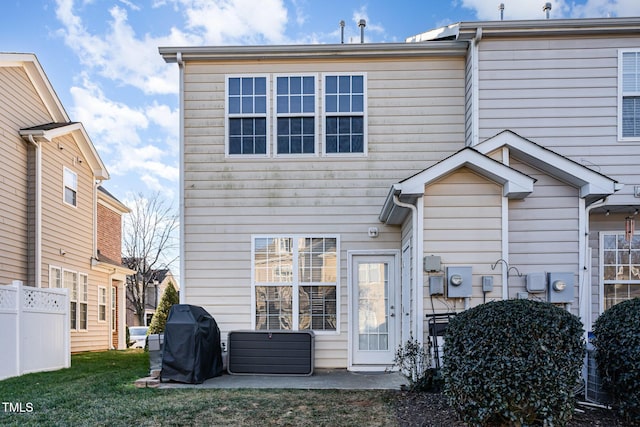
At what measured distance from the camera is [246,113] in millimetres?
8492

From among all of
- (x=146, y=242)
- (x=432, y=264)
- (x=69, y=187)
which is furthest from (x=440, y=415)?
(x=146, y=242)

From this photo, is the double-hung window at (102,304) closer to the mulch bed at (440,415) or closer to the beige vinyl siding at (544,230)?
the mulch bed at (440,415)

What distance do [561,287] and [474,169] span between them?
5.82 feet

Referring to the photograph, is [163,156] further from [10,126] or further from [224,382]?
[224,382]

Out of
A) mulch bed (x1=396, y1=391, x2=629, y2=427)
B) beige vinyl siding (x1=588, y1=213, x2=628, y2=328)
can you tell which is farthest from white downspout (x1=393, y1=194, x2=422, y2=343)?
beige vinyl siding (x1=588, y1=213, x2=628, y2=328)

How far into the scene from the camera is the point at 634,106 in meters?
7.70

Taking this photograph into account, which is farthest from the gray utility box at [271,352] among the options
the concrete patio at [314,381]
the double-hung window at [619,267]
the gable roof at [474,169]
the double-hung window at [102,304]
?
the double-hung window at [102,304]

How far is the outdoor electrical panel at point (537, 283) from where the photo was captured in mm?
6371

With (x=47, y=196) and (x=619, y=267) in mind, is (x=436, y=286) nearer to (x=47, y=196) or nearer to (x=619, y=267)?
(x=619, y=267)

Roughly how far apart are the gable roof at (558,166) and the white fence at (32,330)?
22.5 feet

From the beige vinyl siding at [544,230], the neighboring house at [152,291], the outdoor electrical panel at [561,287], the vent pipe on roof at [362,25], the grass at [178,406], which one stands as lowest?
the neighboring house at [152,291]

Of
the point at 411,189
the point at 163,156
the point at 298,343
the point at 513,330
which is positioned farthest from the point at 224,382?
the point at 163,156

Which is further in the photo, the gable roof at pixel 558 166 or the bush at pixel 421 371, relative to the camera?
the gable roof at pixel 558 166

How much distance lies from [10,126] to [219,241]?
17.5ft
